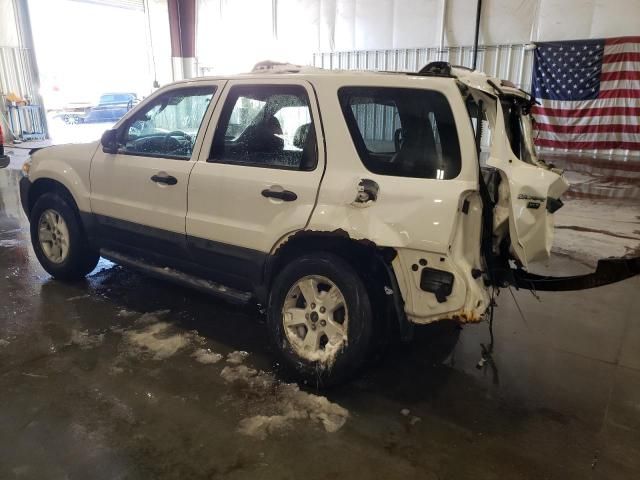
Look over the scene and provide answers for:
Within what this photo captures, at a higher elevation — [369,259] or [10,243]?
[369,259]

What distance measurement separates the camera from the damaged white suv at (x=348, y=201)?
2734 millimetres

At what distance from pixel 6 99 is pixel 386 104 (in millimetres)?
17747

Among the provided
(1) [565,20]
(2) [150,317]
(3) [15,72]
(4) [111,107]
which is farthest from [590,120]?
(4) [111,107]

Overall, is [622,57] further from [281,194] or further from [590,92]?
[281,194]

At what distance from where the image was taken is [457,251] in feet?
8.93

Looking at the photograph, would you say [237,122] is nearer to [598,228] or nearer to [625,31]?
[598,228]

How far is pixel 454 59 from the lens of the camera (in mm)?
14273

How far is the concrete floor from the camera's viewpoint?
99.0 inches

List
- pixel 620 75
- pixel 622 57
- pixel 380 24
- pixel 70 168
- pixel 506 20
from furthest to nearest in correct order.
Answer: pixel 380 24 < pixel 506 20 < pixel 620 75 < pixel 622 57 < pixel 70 168

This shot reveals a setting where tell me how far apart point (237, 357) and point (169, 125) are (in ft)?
6.59

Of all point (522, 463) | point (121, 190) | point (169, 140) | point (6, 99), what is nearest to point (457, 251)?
point (522, 463)

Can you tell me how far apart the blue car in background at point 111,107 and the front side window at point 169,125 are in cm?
2130

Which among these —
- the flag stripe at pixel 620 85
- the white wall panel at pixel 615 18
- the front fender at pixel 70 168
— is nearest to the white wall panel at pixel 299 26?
the white wall panel at pixel 615 18

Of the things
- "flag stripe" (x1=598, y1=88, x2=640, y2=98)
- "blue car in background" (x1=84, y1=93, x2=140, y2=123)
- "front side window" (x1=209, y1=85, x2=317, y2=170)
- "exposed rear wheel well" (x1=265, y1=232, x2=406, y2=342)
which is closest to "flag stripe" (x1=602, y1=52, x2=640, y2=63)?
"flag stripe" (x1=598, y1=88, x2=640, y2=98)
